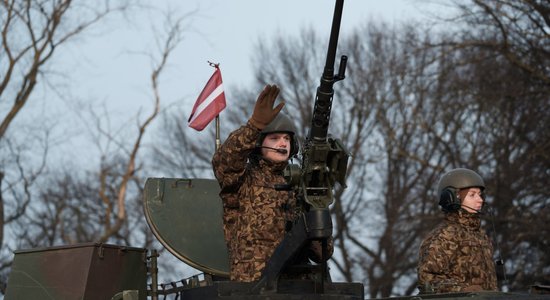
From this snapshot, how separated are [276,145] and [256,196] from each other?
480mm

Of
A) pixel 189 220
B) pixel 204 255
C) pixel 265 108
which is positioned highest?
pixel 265 108

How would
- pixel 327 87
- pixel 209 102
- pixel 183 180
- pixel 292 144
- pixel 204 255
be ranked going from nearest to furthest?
pixel 327 87, pixel 292 144, pixel 204 255, pixel 183 180, pixel 209 102

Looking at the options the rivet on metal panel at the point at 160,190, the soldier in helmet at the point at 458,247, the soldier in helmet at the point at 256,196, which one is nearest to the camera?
the soldier in helmet at the point at 256,196

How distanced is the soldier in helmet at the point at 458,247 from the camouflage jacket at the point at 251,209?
5.00ft

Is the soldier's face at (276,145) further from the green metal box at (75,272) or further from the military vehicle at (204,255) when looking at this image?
the green metal box at (75,272)

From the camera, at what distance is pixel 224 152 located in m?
9.66

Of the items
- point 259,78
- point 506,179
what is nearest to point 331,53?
point 506,179

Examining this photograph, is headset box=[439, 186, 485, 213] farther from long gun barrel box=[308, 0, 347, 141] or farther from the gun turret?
long gun barrel box=[308, 0, 347, 141]

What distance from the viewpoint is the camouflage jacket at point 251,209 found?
9894 millimetres

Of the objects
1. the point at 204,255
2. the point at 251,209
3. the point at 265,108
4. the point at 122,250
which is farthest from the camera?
the point at 204,255

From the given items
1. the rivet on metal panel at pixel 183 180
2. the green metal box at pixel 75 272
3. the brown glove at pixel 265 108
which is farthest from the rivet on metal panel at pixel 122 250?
the brown glove at pixel 265 108

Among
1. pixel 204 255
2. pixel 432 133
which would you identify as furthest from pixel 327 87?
pixel 432 133

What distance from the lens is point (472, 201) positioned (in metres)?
12.0

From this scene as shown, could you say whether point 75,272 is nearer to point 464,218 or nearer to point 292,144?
point 292,144
